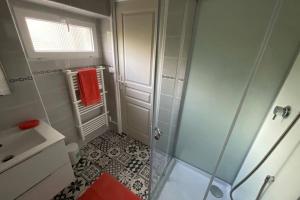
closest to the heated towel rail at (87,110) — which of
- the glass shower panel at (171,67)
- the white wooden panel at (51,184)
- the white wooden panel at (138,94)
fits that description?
the white wooden panel at (138,94)

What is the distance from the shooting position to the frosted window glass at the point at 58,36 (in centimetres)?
141

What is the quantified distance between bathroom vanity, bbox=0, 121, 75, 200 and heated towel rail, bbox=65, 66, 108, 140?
0.48 m

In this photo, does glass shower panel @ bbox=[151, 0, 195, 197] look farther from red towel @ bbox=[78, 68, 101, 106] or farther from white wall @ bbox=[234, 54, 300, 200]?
red towel @ bbox=[78, 68, 101, 106]

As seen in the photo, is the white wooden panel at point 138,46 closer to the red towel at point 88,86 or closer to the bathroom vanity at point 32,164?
the red towel at point 88,86

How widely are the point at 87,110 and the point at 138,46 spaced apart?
3.90ft

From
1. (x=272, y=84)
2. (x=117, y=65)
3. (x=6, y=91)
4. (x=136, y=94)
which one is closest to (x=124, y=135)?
(x=136, y=94)

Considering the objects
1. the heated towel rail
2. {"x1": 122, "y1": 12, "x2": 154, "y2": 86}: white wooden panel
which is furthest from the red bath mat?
{"x1": 122, "y1": 12, "x2": 154, "y2": 86}: white wooden panel

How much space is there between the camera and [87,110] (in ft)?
6.53

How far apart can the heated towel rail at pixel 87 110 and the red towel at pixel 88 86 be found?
6cm

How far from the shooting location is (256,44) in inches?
42.4

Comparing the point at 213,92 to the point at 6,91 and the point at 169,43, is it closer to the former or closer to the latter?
the point at 169,43

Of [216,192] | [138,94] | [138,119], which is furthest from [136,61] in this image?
[216,192]

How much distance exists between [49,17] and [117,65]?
902 millimetres

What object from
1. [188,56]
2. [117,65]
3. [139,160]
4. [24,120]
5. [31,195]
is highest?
[188,56]
